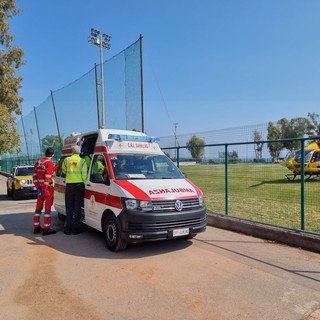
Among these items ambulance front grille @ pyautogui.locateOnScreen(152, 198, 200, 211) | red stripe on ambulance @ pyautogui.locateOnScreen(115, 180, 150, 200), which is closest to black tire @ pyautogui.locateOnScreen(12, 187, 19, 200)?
red stripe on ambulance @ pyautogui.locateOnScreen(115, 180, 150, 200)

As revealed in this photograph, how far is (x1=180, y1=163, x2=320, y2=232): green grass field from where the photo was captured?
→ 339 inches

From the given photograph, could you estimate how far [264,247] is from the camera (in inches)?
257

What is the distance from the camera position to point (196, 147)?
33.9 feet

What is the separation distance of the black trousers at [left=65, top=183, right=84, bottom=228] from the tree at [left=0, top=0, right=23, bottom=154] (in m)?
17.1

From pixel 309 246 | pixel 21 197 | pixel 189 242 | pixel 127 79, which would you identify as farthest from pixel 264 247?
pixel 21 197

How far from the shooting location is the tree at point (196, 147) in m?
10.1

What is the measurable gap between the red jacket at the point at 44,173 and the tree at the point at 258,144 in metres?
5.01

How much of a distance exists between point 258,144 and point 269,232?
7.03 ft

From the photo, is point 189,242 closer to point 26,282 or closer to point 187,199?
point 187,199

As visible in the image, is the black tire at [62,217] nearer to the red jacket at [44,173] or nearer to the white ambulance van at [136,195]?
the red jacket at [44,173]

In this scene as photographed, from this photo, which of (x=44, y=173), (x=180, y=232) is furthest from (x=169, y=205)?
(x=44, y=173)

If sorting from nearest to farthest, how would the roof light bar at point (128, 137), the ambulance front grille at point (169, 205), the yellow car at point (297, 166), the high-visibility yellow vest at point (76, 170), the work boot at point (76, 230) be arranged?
1. the ambulance front grille at point (169, 205)
2. the roof light bar at point (128, 137)
3. the high-visibility yellow vest at point (76, 170)
4. the work boot at point (76, 230)
5. the yellow car at point (297, 166)

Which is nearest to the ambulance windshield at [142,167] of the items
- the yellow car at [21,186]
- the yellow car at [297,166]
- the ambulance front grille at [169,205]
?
the ambulance front grille at [169,205]

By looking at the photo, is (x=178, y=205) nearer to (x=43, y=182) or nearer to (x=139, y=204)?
(x=139, y=204)
